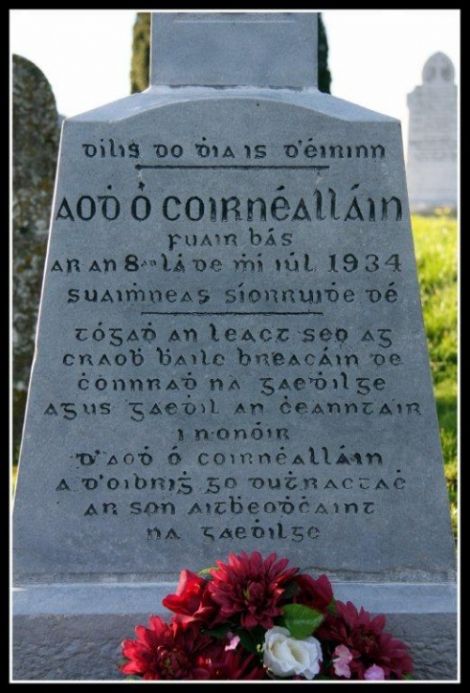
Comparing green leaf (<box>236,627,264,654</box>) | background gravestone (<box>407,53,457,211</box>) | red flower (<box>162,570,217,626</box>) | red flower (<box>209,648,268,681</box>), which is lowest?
red flower (<box>209,648,268,681</box>)

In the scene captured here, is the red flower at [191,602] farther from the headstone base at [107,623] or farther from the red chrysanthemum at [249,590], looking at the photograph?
the headstone base at [107,623]

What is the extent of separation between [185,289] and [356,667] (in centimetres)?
149

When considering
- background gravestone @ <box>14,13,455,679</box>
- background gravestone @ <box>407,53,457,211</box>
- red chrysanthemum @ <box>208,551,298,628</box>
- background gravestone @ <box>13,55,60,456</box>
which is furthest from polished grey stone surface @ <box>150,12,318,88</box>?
background gravestone @ <box>407,53,457,211</box>

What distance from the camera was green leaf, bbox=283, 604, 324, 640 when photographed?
10.6 ft

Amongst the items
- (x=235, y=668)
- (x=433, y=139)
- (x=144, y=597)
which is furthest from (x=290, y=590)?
(x=433, y=139)

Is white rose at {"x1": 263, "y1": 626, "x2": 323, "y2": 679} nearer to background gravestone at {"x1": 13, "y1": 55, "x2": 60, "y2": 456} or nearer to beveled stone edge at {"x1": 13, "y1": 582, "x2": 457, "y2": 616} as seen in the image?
beveled stone edge at {"x1": 13, "y1": 582, "x2": 457, "y2": 616}

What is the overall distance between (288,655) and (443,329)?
5339 mm

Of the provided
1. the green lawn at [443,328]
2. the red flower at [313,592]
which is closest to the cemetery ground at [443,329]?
the green lawn at [443,328]

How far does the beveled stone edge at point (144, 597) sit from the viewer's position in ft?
11.9

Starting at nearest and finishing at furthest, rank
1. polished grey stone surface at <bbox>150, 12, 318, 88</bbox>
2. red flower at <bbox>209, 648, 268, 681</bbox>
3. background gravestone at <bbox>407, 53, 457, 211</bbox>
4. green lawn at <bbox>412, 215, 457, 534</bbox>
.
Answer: red flower at <bbox>209, 648, 268, 681</bbox> → polished grey stone surface at <bbox>150, 12, 318, 88</bbox> → green lawn at <bbox>412, 215, 457, 534</bbox> → background gravestone at <bbox>407, 53, 457, 211</bbox>

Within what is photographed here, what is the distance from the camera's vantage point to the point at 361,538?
3756mm

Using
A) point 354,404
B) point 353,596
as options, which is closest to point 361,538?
point 353,596

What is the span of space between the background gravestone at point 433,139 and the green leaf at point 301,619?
59.3 feet

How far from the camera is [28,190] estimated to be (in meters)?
7.45
